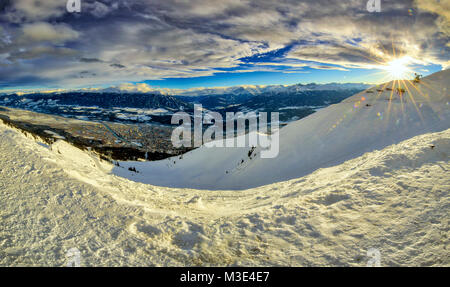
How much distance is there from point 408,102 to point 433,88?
2751 millimetres

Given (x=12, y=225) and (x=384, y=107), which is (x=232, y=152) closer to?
(x=384, y=107)

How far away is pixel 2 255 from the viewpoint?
3314mm

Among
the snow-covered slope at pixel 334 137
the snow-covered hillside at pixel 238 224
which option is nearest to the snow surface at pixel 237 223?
the snow-covered hillside at pixel 238 224

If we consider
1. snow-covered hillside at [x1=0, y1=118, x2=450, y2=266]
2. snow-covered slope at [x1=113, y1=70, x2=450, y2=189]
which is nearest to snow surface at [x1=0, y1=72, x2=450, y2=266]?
snow-covered hillside at [x1=0, y1=118, x2=450, y2=266]

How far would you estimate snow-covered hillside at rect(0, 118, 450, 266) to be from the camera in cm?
357

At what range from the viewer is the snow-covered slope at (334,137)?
11.8 m

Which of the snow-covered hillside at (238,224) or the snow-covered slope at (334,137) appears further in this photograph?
the snow-covered slope at (334,137)

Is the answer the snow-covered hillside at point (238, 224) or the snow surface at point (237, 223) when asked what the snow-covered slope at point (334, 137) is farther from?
the snow-covered hillside at point (238, 224)

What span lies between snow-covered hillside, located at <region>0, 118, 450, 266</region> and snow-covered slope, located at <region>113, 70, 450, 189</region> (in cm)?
624

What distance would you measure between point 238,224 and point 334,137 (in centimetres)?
1193

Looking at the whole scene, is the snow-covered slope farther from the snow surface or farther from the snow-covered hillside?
the snow-covered hillside

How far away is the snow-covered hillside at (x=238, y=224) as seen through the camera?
3568 millimetres

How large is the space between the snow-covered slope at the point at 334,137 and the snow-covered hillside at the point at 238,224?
20.5ft
